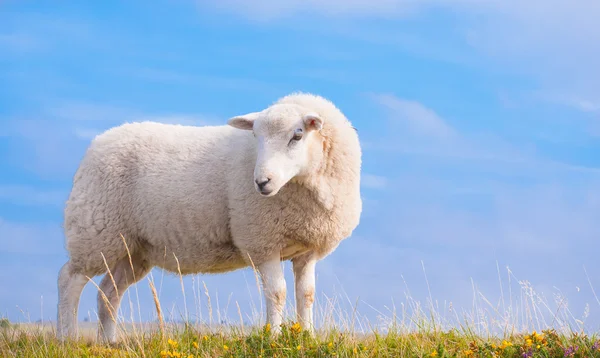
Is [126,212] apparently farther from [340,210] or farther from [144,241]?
[340,210]

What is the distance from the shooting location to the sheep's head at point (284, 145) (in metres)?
8.05

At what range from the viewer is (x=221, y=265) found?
→ 9.72m

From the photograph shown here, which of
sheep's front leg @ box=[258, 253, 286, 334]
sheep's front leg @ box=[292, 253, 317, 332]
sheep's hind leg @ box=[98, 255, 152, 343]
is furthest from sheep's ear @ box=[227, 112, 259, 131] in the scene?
sheep's hind leg @ box=[98, 255, 152, 343]

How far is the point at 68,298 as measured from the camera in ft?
33.9

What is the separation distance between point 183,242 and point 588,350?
17.3ft

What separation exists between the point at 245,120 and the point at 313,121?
0.97 m

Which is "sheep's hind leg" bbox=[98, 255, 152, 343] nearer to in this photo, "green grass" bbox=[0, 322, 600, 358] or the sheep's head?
"green grass" bbox=[0, 322, 600, 358]

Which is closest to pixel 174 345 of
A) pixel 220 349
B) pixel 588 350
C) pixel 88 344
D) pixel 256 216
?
pixel 220 349

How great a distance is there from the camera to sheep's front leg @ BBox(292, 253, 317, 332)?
9.21 metres

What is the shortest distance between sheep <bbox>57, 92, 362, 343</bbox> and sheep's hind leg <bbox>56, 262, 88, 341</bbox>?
0.01 meters

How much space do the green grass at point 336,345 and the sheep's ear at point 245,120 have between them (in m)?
2.55

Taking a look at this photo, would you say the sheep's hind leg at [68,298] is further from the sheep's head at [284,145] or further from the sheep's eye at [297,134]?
the sheep's eye at [297,134]

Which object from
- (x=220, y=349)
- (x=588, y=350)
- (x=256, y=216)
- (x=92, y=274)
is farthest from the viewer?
(x=92, y=274)

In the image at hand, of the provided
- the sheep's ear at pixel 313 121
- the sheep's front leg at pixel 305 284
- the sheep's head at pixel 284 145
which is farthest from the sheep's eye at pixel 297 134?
the sheep's front leg at pixel 305 284
